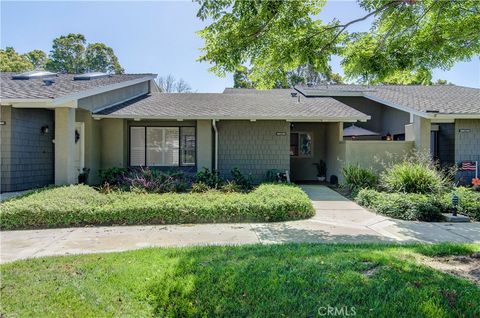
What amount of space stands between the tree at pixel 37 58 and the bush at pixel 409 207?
158 ft

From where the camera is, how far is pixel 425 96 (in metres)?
15.5

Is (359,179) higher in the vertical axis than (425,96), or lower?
lower

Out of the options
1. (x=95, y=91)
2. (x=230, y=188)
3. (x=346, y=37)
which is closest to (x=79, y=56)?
(x=95, y=91)

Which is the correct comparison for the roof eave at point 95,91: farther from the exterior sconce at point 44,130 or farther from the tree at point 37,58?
the tree at point 37,58

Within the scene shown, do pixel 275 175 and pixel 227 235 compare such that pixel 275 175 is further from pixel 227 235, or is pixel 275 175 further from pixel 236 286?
pixel 236 286

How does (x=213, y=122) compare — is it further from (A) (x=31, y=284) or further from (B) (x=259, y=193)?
(A) (x=31, y=284)

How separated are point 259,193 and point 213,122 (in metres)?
4.45

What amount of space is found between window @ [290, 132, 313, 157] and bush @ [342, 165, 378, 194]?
13.5 feet

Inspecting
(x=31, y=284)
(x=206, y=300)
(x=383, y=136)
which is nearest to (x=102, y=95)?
(x=31, y=284)

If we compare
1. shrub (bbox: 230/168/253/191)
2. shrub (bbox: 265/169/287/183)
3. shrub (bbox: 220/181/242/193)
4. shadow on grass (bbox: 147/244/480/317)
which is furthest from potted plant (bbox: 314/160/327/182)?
shadow on grass (bbox: 147/244/480/317)

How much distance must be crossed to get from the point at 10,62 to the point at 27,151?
29.5 metres

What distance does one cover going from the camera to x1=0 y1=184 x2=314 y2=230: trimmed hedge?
7.13 meters

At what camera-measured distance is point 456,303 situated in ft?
10.9

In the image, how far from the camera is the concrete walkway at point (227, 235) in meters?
5.82
